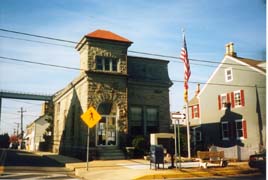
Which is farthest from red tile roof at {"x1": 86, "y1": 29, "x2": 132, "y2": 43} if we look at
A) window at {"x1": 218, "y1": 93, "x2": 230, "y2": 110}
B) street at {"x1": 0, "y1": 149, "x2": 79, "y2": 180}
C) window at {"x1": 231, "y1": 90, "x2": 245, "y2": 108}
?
window at {"x1": 218, "y1": 93, "x2": 230, "y2": 110}

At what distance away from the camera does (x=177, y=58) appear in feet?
45.3

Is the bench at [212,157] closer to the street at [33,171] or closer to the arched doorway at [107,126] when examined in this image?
the street at [33,171]

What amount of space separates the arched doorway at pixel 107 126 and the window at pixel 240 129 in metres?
9.09

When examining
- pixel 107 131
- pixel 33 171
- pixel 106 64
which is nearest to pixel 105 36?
pixel 106 64

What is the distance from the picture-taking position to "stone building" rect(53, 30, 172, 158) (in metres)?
16.0

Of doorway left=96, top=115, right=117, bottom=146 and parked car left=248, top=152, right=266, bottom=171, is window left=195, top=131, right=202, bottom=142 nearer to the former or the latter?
doorway left=96, top=115, right=117, bottom=146

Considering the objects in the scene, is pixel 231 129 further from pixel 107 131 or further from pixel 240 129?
pixel 107 131

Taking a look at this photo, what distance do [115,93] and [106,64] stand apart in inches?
67.7

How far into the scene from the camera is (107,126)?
1619 cm

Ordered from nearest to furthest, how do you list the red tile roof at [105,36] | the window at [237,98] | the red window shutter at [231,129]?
the red tile roof at [105,36] → the window at [237,98] → the red window shutter at [231,129]

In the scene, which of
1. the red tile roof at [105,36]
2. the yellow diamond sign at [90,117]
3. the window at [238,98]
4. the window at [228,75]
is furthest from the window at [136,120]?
the window at [228,75]

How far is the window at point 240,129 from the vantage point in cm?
1992

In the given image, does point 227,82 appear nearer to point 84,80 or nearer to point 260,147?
point 260,147

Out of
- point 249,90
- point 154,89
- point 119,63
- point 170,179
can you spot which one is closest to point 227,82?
point 249,90
